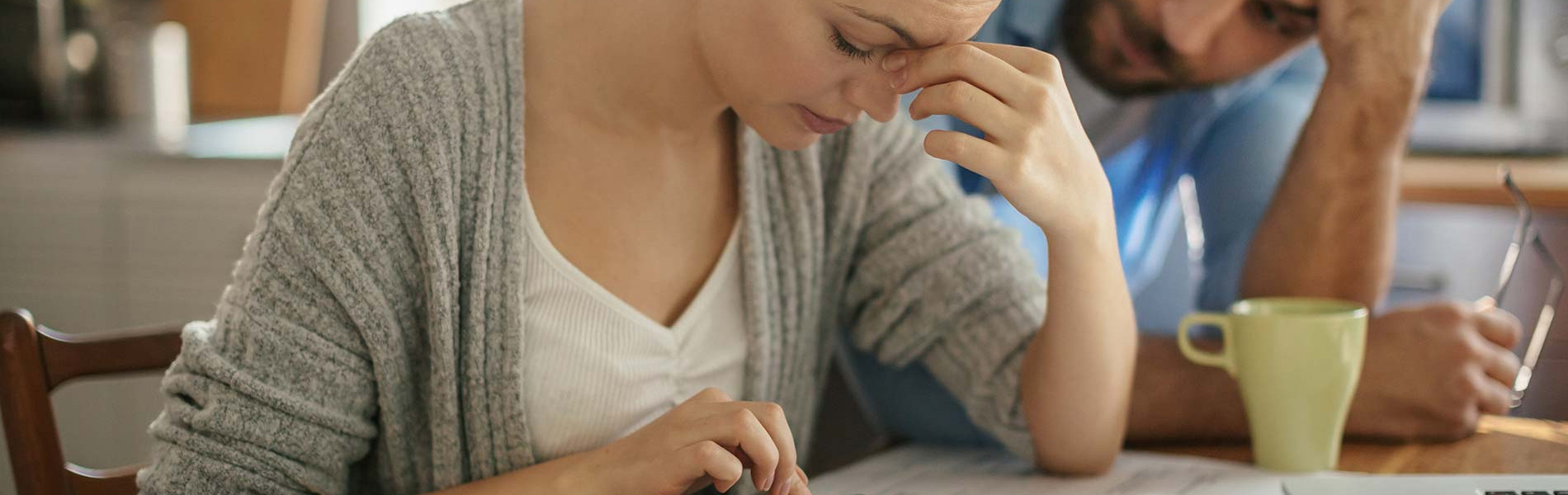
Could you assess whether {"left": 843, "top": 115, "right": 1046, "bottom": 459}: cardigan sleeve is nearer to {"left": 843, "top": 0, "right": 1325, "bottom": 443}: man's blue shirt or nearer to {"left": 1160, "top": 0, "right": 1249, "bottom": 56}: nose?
{"left": 843, "top": 0, "right": 1325, "bottom": 443}: man's blue shirt

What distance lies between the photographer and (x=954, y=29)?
0.80 metres

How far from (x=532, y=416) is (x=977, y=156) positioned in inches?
13.8

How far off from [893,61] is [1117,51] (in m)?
0.64

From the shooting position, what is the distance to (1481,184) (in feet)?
6.15

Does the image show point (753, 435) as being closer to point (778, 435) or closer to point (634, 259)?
point (778, 435)

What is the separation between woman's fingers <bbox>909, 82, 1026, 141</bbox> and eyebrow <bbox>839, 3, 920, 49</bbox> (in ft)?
0.12

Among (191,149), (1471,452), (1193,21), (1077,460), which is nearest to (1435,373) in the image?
(1471,452)

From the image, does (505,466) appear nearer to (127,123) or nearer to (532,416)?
(532,416)

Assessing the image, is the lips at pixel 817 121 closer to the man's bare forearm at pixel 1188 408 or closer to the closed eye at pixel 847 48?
the closed eye at pixel 847 48

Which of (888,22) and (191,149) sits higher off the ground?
(888,22)

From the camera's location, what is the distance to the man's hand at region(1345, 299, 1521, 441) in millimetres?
992

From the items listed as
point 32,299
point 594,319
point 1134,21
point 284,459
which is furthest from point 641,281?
point 32,299

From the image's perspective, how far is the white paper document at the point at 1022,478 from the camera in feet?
2.96

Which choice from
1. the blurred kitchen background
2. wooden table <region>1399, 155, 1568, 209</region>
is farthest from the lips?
the blurred kitchen background
